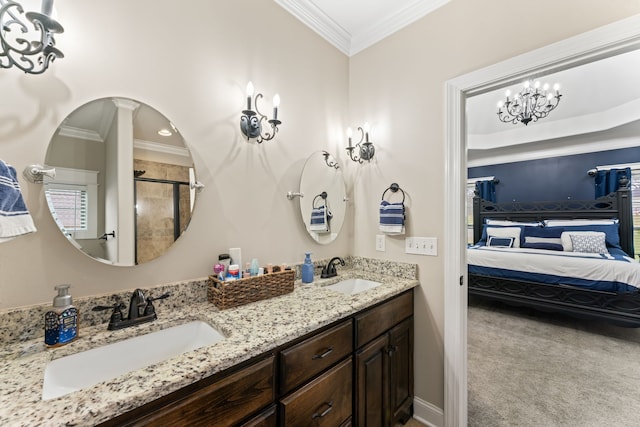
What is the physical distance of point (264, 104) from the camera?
172cm

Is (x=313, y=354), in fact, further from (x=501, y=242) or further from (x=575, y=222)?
(x=575, y=222)

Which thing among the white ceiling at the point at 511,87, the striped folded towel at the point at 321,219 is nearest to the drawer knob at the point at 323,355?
the striped folded towel at the point at 321,219

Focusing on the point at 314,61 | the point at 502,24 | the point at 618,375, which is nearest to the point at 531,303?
the point at 618,375

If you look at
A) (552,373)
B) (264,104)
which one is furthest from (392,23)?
(552,373)

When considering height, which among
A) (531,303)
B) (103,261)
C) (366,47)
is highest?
(366,47)

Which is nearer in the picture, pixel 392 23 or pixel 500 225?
pixel 392 23

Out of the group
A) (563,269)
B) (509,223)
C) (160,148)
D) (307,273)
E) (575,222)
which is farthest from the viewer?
(509,223)

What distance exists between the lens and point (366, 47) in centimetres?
223

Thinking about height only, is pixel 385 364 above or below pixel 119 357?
below

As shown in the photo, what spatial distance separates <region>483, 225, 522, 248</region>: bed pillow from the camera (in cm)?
495

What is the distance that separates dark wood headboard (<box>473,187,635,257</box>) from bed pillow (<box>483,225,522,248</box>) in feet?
1.59

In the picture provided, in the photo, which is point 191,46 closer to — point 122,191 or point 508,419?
point 122,191

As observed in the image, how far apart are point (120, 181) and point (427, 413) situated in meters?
2.30

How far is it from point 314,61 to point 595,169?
562 cm
